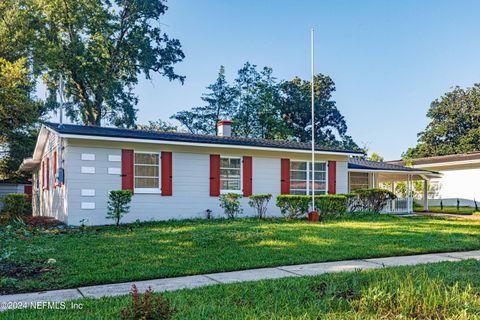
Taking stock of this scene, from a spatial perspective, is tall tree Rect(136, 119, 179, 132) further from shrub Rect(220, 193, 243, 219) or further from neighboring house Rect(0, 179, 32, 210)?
shrub Rect(220, 193, 243, 219)

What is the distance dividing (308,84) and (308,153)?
76.4ft

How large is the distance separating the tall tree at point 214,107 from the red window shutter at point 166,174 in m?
19.2

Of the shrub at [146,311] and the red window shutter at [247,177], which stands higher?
the red window shutter at [247,177]

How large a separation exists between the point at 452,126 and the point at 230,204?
112 ft

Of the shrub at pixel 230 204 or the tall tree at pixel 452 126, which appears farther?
the tall tree at pixel 452 126

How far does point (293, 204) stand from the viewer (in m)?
13.0

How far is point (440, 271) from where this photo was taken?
5.08 m

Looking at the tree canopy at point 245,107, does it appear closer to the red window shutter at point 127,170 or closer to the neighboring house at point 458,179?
the neighboring house at point 458,179

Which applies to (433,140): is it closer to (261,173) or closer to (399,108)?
(399,108)

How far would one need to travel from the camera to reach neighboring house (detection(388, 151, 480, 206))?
76.0 ft

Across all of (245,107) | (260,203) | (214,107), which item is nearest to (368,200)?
(260,203)

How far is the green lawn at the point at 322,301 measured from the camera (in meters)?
3.46

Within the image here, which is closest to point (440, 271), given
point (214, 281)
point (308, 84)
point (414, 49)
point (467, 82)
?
point (214, 281)

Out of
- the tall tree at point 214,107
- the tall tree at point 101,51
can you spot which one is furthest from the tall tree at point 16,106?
the tall tree at point 214,107
